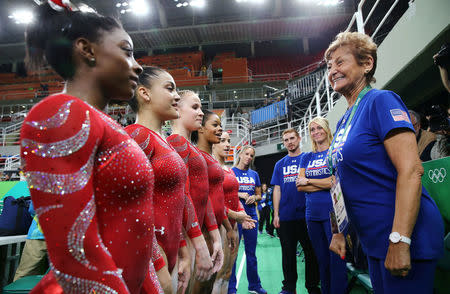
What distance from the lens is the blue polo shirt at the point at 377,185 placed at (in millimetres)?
994

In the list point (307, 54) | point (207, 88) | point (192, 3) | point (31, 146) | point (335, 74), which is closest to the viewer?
point (31, 146)

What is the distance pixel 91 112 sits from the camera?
0.63 metres

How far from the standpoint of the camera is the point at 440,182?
154 centimetres

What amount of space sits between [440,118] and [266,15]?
16.3 meters

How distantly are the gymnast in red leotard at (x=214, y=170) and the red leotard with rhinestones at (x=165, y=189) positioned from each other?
2.56ft

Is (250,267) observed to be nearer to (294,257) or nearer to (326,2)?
(294,257)

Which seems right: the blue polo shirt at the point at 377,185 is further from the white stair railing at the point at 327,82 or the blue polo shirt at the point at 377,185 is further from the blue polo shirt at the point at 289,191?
the white stair railing at the point at 327,82

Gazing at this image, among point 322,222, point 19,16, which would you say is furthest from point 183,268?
point 19,16

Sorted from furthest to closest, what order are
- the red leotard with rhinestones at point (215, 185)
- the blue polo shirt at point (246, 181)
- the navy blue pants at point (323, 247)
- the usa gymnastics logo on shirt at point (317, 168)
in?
the blue polo shirt at point (246, 181) → the usa gymnastics logo on shirt at point (317, 168) → the navy blue pants at point (323, 247) → the red leotard with rhinestones at point (215, 185)

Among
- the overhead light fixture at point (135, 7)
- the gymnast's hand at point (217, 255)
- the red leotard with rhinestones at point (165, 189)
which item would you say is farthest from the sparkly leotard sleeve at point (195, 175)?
the overhead light fixture at point (135, 7)

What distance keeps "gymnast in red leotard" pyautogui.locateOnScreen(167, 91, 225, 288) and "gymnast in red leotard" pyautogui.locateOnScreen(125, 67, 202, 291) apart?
0.23 meters

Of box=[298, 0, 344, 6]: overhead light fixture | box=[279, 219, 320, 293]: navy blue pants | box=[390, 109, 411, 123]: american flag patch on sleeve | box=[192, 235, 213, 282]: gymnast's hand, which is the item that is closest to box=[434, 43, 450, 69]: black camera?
box=[390, 109, 411, 123]: american flag patch on sleeve

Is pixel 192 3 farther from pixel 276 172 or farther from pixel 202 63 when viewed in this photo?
pixel 276 172

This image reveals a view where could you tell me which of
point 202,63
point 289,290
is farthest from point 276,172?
point 202,63
